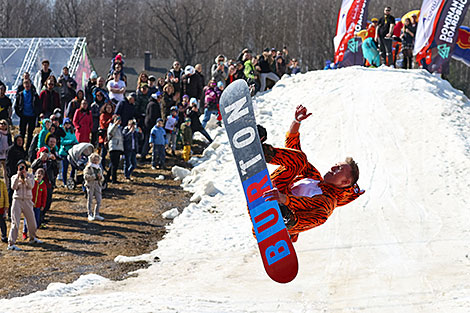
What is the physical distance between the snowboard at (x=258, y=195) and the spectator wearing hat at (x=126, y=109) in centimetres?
957

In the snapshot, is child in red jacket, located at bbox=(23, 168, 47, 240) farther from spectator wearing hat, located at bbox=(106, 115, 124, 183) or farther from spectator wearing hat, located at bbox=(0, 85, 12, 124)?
spectator wearing hat, located at bbox=(0, 85, 12, 124)

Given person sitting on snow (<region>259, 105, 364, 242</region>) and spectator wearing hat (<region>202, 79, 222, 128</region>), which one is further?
spectator wearing hat (<region>202, 79, 222, 128</region>)

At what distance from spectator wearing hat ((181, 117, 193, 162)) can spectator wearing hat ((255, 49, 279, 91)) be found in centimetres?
509

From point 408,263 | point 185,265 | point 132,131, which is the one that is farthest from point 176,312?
point 132,131

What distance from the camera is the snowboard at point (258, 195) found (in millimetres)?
5664

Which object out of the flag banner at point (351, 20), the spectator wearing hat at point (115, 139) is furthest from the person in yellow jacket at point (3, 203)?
the flag banner at point (351, 20)

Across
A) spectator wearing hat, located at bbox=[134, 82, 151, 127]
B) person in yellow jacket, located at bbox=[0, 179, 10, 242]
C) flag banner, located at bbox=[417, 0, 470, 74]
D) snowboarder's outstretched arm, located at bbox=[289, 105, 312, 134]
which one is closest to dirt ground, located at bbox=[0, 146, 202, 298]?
person in yellow jacket, located at bbox=[0, 179, 10, 242]

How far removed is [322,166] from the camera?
49.1ft

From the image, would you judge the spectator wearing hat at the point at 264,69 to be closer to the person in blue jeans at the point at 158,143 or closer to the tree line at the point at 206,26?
the person in blue jeans at the point at 158,143

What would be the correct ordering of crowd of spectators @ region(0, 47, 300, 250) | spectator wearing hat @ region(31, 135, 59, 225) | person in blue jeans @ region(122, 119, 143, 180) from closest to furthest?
crowd of spectators @ region(0, 47, 300, 250) < spectator wearing hat @ region(31, 135, 59, 225) < person in blue jeans @ region(122, 119, 143, 180)

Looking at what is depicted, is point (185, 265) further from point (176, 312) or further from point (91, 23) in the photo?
point (91, 23)

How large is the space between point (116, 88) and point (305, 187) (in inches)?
410

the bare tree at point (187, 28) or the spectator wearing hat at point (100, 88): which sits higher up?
the spectator wearing hat at point (100, 88)

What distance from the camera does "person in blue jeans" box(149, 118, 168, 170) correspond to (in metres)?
15.5
